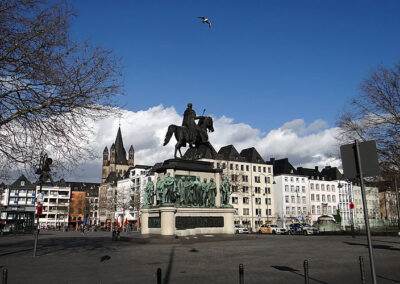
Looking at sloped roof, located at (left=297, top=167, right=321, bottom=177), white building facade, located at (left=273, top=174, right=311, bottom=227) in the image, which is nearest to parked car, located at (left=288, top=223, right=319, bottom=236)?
white building facade, located at (left=273, top=174, right=311, bottom=227)

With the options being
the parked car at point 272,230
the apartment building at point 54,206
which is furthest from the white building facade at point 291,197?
the apartment building at point 54,206

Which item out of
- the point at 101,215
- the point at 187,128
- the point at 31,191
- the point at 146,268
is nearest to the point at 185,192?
the point at 187,128

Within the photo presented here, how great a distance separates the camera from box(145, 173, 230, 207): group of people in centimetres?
2445

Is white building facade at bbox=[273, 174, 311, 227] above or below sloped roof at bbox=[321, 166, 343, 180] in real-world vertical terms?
below

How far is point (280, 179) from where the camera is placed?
105000mm

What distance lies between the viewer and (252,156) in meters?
103

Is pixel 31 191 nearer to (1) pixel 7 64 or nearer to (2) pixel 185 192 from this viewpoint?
(2) pixel 185 192

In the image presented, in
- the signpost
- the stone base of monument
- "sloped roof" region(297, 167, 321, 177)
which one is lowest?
the stone base of monument

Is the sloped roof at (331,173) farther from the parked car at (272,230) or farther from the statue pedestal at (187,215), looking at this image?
the statue pedestal at (187,215)

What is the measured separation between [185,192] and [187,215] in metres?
1.59

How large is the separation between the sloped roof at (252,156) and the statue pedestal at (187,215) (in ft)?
246

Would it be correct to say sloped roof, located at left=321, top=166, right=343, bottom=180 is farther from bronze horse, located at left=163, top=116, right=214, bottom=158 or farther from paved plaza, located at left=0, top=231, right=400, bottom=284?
paved plaza, located at left=0, top=231, right=400, bottom=284

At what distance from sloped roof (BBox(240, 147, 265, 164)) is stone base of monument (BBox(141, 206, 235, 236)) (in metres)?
76.3

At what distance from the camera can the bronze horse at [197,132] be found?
2781cm
